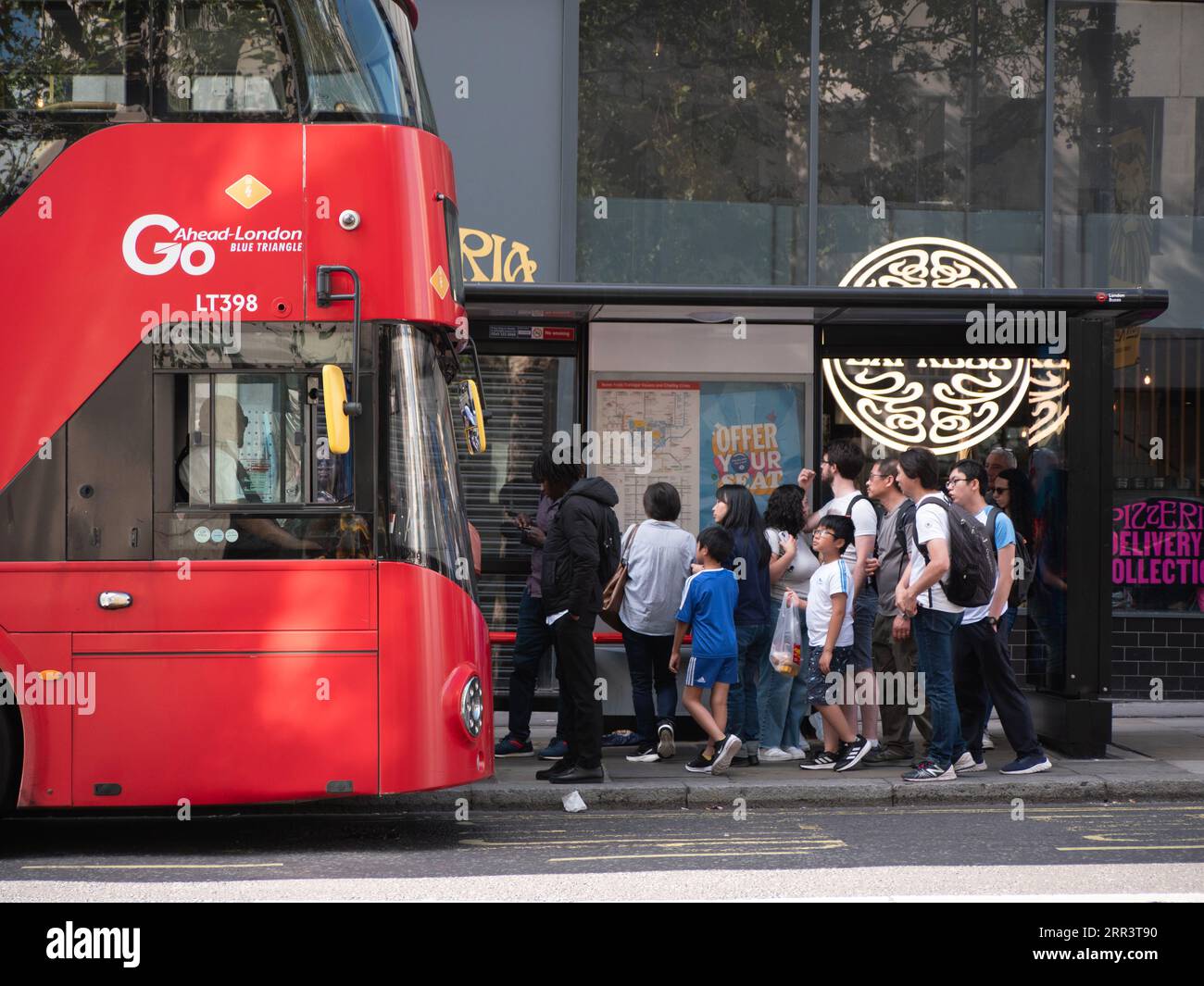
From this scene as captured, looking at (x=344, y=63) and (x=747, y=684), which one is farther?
(x=747, y=684)

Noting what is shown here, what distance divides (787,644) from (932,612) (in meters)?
0.99

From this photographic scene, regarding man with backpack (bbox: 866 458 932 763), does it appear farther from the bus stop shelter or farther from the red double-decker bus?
the red double-decker bus

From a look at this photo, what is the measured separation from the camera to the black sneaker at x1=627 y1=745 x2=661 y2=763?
364 inches

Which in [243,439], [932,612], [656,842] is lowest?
[656,842]

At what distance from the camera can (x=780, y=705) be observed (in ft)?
31.3

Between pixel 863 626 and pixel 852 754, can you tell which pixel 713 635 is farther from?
pixel 852 754

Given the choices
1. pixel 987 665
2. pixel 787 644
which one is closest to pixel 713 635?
pixel 787 644

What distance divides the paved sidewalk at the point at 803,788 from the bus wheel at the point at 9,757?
2253mm

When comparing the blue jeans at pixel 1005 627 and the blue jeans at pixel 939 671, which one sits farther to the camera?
the blue jeans at pixel 1005 627

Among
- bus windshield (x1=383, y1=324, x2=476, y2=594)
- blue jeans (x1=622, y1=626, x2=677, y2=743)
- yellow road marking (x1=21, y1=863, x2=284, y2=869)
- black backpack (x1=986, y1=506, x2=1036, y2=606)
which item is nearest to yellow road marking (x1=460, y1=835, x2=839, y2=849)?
yellow road marking (x1=21, y1=863, x2=284, y2=869)

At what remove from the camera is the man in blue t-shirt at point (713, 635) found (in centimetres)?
866

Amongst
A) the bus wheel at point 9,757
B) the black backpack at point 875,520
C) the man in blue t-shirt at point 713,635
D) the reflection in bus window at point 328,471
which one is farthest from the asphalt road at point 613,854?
the reflection in bus window at point 328,471

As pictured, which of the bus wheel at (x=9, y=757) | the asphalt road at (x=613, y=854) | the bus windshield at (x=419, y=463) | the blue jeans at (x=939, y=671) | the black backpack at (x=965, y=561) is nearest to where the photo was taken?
the asphalt road at (x=613, y=854)

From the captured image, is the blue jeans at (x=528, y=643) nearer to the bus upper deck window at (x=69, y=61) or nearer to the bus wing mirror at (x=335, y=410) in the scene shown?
the bus wing mirror at (x=335, y=410)
